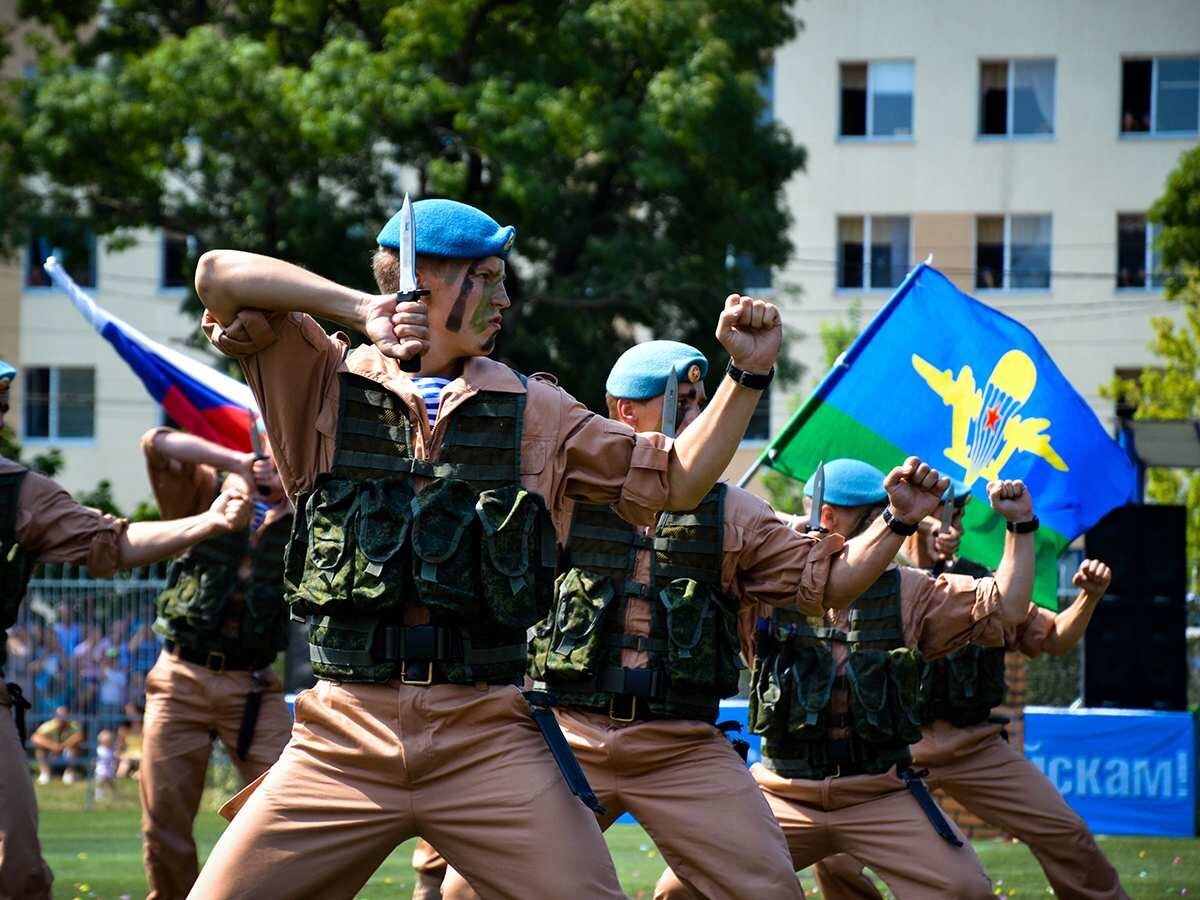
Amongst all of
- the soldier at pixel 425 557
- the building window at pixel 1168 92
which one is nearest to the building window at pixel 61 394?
the building window at pixel 1168 92

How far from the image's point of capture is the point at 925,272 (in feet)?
35.5

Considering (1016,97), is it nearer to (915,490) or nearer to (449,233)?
(915,490)

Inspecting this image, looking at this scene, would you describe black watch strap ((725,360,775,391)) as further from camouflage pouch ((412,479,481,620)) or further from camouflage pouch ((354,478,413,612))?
camouflage pouch ((354,478,413,612))

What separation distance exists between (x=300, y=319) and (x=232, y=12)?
23802 millimetres

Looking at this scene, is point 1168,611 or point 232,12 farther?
point 232,12

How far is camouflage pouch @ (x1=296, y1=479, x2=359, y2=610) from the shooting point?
4758mm

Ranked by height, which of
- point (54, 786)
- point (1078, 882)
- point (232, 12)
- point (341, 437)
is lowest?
point (54, 786)

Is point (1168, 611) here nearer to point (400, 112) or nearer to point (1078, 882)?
point (1078, 882)

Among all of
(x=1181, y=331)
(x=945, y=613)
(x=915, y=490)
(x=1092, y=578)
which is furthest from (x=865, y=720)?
(x=1181, y=331)

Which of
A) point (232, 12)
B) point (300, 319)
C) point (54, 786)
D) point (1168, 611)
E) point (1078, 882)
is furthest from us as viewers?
point (232, 12)

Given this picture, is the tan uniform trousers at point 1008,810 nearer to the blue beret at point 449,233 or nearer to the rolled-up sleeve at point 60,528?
the rolled-up sleeve at point 60,528

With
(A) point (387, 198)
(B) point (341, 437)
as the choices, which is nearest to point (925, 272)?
(B) point (341, 437)

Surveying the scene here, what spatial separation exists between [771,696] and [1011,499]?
117 centimetres

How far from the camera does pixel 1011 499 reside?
738 centimetres
